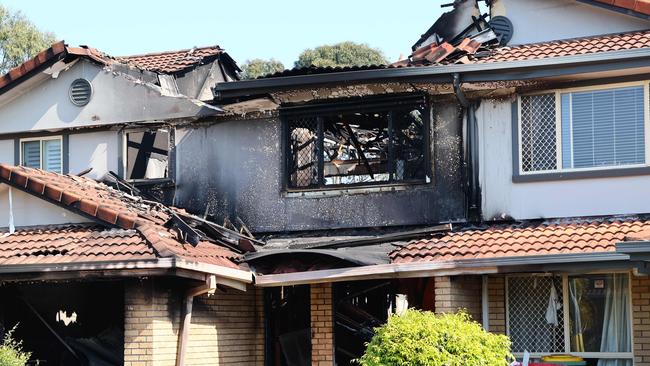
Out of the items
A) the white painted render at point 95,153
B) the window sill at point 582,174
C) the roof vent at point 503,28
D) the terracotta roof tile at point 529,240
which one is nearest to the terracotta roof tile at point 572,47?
the roof vent at point 503,28

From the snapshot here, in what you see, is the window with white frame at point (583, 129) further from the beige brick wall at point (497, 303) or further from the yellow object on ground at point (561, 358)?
the yellow object on ground at point (561, 358)

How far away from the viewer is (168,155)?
19000 mm

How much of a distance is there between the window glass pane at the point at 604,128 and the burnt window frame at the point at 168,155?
6.15m

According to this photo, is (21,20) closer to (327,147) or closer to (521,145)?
(327,147)

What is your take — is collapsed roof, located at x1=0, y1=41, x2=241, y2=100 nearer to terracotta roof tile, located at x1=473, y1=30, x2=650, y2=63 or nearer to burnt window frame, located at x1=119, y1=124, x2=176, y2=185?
burnt window frame, located at x1=119, y1=124, x2=176, y2=185

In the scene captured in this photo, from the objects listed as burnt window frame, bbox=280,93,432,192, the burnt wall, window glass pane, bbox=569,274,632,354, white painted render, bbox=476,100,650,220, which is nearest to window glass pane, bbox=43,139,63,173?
the burnt wall

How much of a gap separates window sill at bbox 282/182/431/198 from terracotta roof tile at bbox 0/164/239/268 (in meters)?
1.70

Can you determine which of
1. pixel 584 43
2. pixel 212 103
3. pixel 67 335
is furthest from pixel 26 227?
pixel 584 43

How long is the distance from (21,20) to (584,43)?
25.3 metres

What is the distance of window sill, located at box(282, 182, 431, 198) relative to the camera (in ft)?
56.8

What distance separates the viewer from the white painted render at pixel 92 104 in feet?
62.4

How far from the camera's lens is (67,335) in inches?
693

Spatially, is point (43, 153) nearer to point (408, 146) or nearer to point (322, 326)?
point (322, 326)

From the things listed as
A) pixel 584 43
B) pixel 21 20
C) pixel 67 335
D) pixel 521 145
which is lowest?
pixel 67 335
